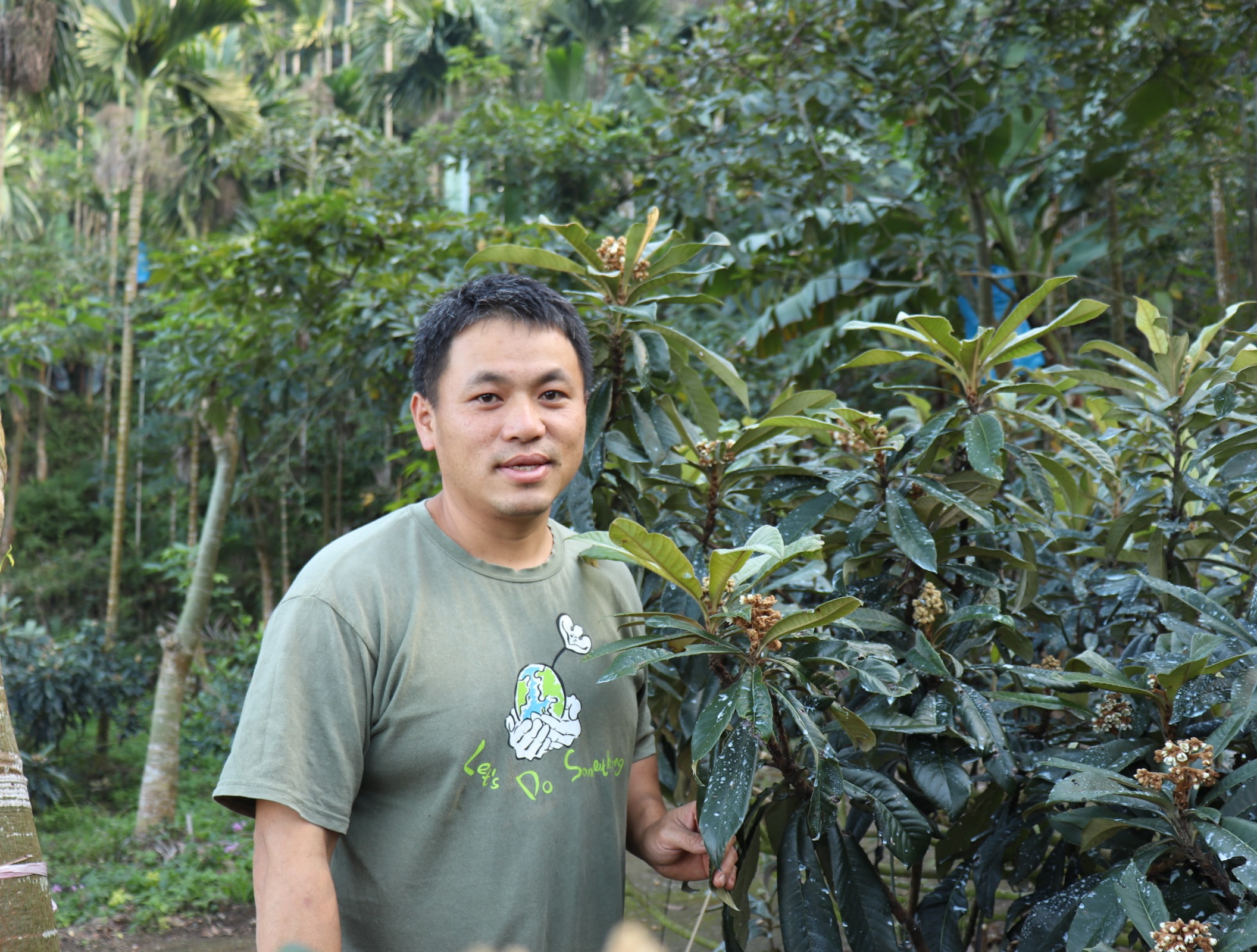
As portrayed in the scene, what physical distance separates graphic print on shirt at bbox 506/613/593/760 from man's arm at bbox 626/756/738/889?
0.74 ft

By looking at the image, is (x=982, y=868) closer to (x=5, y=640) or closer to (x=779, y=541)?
(x=779, y=541)

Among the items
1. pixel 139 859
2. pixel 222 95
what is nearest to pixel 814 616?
pixel 139 859

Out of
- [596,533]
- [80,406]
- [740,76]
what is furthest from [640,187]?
[80,406]

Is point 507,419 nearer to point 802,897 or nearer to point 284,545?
point 802,897

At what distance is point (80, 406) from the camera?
520 inches

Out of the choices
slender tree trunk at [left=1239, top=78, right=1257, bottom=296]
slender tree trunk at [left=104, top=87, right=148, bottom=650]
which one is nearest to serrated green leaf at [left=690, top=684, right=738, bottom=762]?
slender tree trunk at [left=1239, top=78, right=1257, bottom=296]

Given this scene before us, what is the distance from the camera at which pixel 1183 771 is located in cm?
126

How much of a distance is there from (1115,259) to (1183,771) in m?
4.40

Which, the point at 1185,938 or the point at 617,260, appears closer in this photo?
the point at 1185,938

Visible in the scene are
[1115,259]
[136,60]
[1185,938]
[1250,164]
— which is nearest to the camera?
[1185,938]

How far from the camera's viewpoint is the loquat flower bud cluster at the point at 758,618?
4.40ft

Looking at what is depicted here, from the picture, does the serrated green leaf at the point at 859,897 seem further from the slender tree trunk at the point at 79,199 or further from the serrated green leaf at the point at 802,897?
the slender tree trunk at the point at 79,199

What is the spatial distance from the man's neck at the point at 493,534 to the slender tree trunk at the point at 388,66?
40.7 ft

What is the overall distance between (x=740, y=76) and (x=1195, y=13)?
5.83 ft
